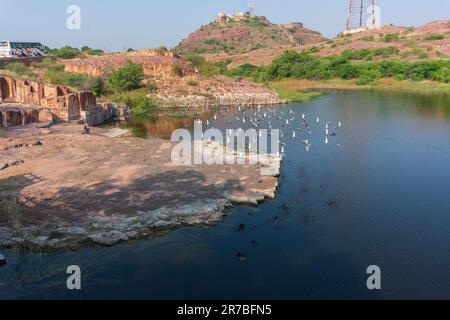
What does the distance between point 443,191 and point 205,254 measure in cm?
1160

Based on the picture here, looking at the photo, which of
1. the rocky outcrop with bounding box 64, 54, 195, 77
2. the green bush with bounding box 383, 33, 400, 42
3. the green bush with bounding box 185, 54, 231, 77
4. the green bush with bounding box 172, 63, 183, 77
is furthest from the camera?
the green bush with bounding box 383, 33, 400, 42

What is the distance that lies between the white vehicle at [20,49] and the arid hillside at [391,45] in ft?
134

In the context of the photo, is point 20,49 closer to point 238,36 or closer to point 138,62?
point 138,62

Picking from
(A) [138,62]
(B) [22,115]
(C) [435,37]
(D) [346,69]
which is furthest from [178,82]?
(C) [435,37]

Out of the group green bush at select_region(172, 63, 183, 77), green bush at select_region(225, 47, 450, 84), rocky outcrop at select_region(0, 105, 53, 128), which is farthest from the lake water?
green bush at select_region(225, 47, 450, 84)

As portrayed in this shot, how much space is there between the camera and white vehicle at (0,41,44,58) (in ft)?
192

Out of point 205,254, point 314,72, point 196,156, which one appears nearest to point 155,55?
A: point 314,72

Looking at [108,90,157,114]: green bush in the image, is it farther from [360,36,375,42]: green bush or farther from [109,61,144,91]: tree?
[360,36,375,42]: green bush

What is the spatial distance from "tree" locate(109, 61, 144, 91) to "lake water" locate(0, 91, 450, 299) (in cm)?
3514

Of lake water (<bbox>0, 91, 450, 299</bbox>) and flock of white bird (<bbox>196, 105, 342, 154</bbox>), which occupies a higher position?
flock of white bird (<bbox>196, 105, 342, 154</bbox>)

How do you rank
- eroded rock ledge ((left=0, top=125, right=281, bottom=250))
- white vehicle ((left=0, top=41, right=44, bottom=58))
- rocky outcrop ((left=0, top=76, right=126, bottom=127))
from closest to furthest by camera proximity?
eroded rock ledge ((left=0, top=125, right=281, bottom=250)) < rocky outcrop ((left=0, top=76, right=126, bottom=127)) < white vehicle ((left=0, top=41, right=44, bottom=58))

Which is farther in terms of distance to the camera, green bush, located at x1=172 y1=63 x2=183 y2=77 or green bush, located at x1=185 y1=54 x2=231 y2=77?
green bush, located at x1=185 y1=54 x2=231 y2=77

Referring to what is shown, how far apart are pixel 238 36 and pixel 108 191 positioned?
121501 mm

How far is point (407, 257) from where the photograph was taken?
1308 cm
